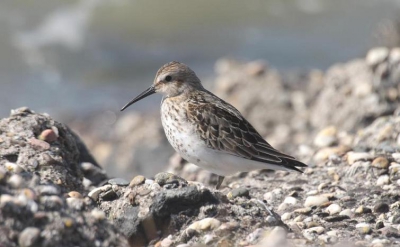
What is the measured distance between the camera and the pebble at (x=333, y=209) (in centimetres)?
680

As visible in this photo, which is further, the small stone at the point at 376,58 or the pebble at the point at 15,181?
the small stone at the point at 376,58

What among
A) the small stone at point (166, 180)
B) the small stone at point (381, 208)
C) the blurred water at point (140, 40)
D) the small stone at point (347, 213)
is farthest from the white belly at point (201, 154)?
the blurred water at point (140, 40)

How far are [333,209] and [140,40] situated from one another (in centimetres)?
1217

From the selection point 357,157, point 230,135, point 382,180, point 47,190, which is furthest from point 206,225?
point 357,157

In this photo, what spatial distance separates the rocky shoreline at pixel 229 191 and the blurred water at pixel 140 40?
16.1 ft

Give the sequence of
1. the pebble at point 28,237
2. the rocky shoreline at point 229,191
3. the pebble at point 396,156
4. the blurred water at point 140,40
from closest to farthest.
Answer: the pebble at point 28,237 < the rocky shoreline at point 229,191 < the pebble at point 396,156 < the blurred water at point 140,40

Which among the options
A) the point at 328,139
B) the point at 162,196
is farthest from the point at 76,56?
the point at 162,196

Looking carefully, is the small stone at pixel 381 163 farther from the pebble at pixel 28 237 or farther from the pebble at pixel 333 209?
the pebble at pixel 28 237

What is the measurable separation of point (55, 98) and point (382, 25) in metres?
6.54

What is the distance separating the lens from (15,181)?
493 cm

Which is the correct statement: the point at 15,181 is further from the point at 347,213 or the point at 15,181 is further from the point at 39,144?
the point at 347,213

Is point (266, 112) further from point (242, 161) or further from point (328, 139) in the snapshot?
point (242, 161)

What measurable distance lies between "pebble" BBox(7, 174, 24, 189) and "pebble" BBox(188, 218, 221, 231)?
134 cm

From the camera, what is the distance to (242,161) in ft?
24.1
